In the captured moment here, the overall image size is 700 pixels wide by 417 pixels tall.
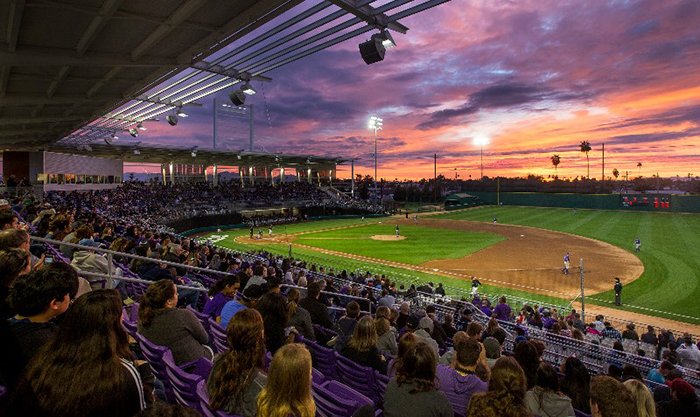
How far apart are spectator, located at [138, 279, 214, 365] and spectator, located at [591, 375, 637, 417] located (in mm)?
3859

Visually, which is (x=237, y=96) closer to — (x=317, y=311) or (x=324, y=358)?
(x=317, y=311)

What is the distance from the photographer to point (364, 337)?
17.1 feet

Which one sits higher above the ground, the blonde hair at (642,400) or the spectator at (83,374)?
the spectator at (83,374)

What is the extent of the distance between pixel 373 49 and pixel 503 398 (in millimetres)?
6329

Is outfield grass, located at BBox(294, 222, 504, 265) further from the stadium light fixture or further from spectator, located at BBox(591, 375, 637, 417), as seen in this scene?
spectator, located at BBox(591, 375, 637, 417)

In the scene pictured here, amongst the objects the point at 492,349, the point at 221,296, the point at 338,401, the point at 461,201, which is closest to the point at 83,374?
the point at 338,401

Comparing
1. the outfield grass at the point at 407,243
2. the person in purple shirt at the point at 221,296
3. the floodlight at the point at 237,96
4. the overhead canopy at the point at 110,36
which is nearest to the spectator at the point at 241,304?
the person in purple shirt at the point at 221,296

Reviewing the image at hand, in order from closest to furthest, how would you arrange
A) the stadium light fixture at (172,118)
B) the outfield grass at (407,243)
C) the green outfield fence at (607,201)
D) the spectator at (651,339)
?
the spectator at (651,339) < the stadium light fixture at (172,118) < the outfield grass at (407,243) < the green outfield fence at (607,201)

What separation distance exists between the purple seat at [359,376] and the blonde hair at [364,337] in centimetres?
23

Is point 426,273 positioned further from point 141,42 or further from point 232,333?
point 232,333

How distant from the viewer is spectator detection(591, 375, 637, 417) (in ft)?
11.0

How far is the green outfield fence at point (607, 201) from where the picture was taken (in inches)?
2436

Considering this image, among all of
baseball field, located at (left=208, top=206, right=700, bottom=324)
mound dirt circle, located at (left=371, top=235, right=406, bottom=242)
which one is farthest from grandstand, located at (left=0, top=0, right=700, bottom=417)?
mound dirt circle, located at (left=371, top=235, right=406, bottom=242)

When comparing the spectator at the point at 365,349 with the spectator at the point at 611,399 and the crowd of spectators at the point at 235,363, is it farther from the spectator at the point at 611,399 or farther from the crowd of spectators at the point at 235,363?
the spectator at the point at 611,399
